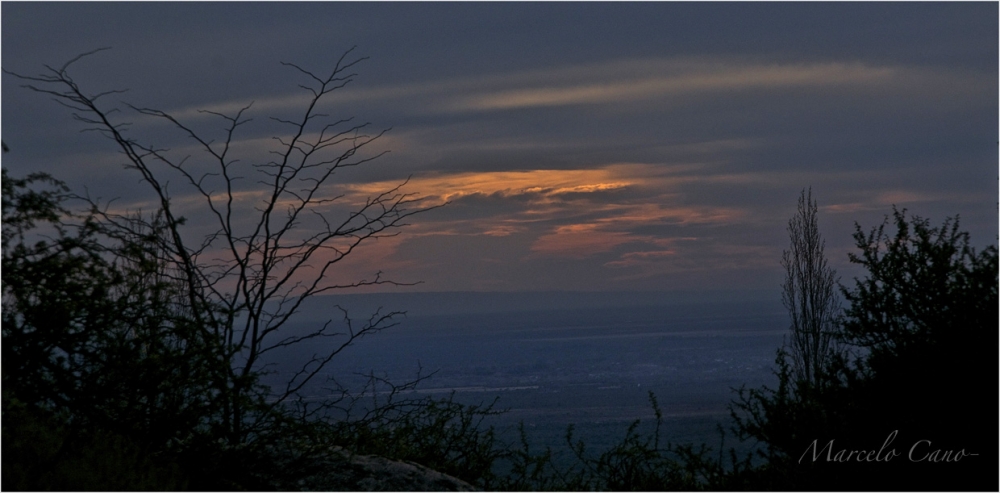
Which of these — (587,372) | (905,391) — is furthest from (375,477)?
(587,372)

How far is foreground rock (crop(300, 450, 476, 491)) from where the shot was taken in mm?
6013

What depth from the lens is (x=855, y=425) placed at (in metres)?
7.11

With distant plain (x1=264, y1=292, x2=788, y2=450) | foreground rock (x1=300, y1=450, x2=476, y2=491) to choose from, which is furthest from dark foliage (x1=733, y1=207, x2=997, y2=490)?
distant plain (x1=264, y1=292, x2=788, y2=450)

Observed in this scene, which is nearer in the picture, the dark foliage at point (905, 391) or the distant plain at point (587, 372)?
the dark foliage at point (905, 391)

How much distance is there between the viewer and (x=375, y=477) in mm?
6172

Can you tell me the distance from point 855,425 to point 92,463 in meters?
6.15

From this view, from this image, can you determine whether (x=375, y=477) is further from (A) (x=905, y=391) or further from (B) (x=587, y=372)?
(B) (x=587, y=372)

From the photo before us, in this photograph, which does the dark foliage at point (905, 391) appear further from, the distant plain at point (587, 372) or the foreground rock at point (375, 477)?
the distant plain at point (587, 372)

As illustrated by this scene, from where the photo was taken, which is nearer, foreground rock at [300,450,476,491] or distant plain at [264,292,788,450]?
foreground rock at [300,450,476,491]

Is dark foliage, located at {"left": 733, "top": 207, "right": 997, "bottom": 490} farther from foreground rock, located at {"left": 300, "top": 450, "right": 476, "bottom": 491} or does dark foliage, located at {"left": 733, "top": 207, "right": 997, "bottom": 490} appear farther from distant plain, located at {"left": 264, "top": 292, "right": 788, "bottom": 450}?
distant plain, located at {"left": 264, "top": 292, "right": 788, "bottom": 450}

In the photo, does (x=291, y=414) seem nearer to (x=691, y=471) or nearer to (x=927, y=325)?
(x=691, y=471)

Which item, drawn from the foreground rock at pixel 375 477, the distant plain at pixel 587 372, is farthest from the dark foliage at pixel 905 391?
the distant plain at pixel 587 372

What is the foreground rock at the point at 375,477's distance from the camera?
6.01m

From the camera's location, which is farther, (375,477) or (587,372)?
(587,372)
